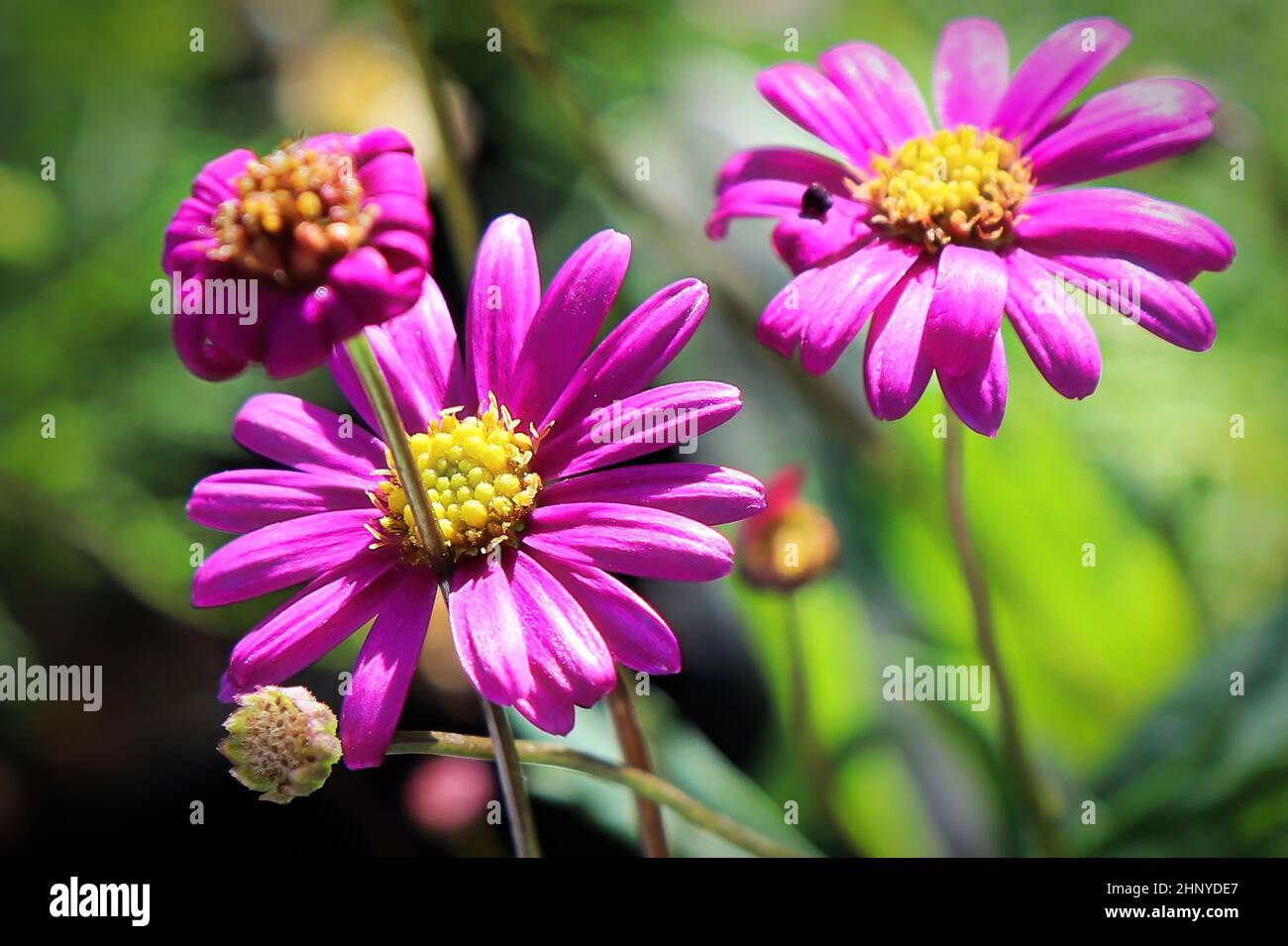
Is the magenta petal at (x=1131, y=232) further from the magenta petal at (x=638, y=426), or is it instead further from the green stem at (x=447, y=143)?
the green stem at (x=447, y=143)

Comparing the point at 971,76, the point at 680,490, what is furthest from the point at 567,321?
the point at 971,76

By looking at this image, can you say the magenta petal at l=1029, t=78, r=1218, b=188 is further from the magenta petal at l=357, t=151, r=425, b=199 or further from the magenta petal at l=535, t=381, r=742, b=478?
the magenta petal at l=357, t=151, r=425, b=199

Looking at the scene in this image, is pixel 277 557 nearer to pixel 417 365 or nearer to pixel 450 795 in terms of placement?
pixel 417 365

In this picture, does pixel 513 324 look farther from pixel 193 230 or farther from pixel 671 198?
pixel 671 198

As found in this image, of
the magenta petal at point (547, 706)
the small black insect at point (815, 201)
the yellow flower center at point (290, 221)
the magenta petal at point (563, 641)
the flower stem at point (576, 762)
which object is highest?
the small black insect at point (815, 201)

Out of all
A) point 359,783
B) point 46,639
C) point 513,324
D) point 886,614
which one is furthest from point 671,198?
point 46,639

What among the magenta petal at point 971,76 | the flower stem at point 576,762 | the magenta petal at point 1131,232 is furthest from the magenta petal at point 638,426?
the magenta petal at point 971,76
